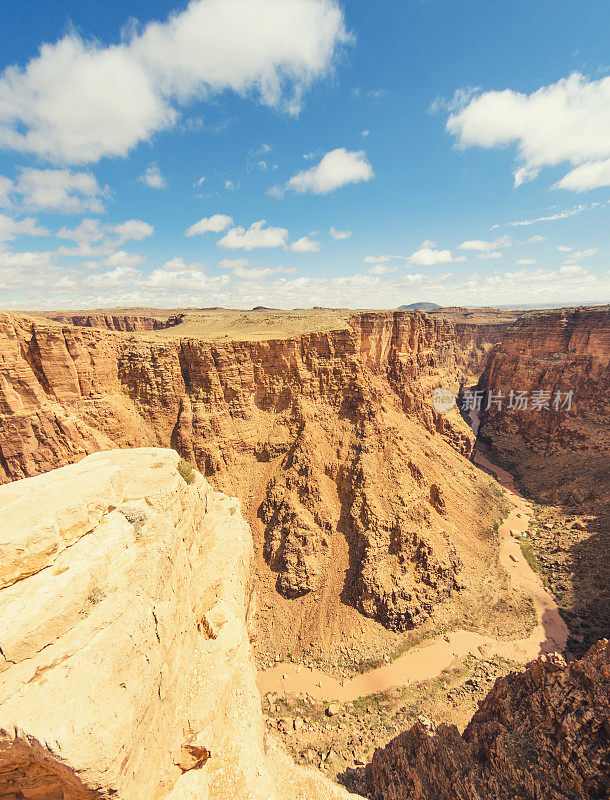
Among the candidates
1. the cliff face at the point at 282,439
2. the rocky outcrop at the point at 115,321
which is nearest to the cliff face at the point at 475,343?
the cliff face at the point at 282,439

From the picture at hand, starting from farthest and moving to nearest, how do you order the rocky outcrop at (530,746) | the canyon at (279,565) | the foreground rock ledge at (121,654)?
the rocky outcrop at (530,746) → the canyon at (279,565) → the foreground rock ledge at (121,654)

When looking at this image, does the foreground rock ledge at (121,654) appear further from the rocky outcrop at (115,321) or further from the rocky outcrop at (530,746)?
the rocky outcrop at (115,321)

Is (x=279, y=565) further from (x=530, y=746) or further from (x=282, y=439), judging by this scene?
(x=530, y=746)

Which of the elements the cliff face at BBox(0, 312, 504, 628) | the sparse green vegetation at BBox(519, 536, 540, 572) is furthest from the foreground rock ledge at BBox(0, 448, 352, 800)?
the sparse green vegetation at BBox(519, 536, 540, 572)

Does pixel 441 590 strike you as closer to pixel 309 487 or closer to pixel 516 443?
pixel 309 487

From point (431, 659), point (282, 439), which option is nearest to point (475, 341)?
point (282, 439)

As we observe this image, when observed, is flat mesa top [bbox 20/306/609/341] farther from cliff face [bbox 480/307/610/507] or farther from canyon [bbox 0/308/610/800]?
cliff face [bbox 480/307/610/507]

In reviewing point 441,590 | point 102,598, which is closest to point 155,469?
point 102,598
